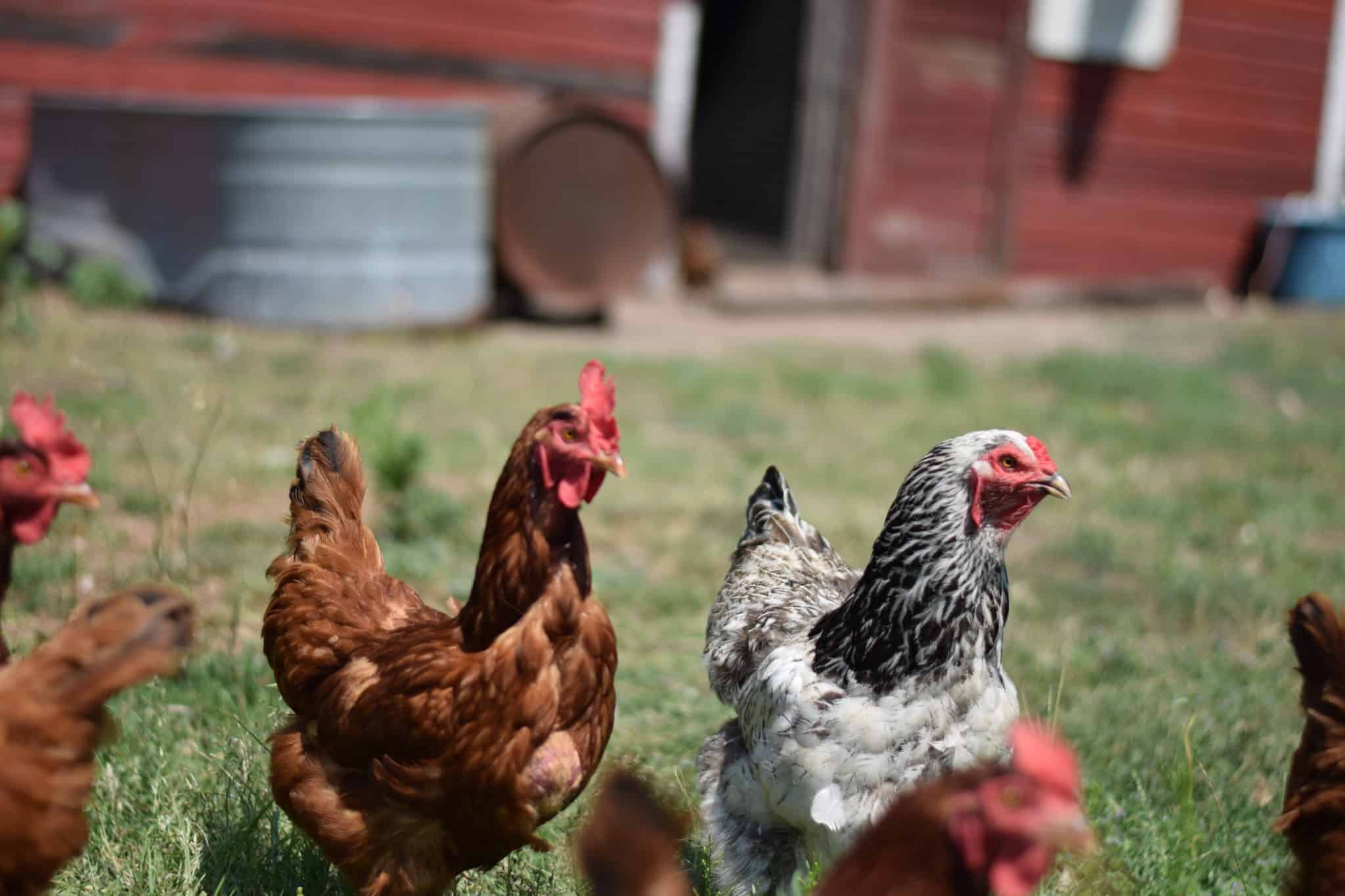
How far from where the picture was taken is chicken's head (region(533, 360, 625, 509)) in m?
2.37

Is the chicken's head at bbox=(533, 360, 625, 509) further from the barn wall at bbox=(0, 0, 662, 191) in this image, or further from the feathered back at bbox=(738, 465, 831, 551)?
the barn wall at bbox=(0, 0, 662, 191)

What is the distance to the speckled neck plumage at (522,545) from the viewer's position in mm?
2430

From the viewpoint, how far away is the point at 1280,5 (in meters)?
13.9

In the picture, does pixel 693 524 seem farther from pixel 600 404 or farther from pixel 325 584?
pixel 600 404

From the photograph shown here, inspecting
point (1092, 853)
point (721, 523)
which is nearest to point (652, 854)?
point (1092, 853)

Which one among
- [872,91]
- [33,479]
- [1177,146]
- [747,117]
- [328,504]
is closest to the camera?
[33,479]

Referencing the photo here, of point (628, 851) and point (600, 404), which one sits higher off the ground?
point (600, 404)

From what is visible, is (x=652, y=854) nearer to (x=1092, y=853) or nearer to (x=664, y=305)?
(x=1092, y=853)

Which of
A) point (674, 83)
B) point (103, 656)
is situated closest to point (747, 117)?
point (674, 83)

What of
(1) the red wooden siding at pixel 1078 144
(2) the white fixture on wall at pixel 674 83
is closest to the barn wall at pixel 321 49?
(2) the white fixture on wall at pixel 674 83

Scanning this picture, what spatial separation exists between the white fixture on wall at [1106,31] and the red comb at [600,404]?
451 inches

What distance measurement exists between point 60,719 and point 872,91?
11.0 metres

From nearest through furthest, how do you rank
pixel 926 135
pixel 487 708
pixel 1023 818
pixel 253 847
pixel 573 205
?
1. pixel 1023 818
2. pixel 487 708
3. pixel 253 847
4. pixel 573 205
5. pixel 926 135

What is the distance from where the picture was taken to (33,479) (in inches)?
90.0
